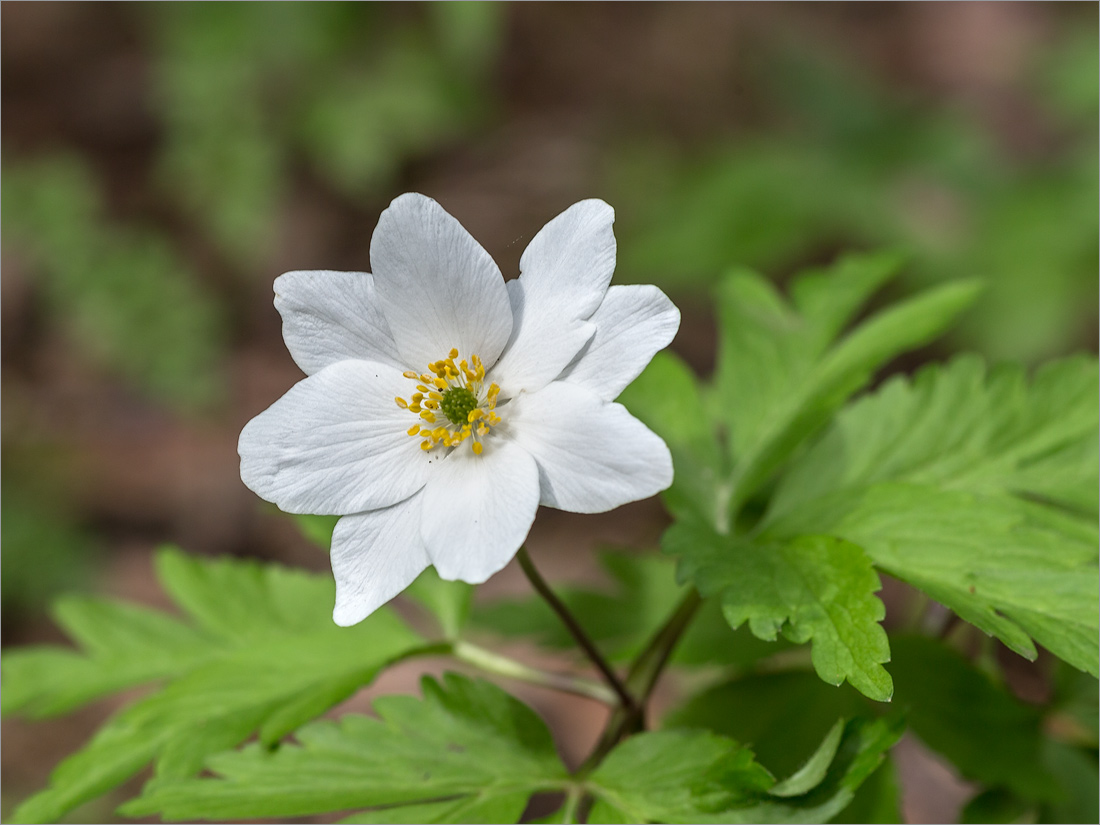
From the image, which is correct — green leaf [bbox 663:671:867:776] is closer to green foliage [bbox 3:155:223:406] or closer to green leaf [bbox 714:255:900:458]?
green leaf [bbox 714:255:900:458]

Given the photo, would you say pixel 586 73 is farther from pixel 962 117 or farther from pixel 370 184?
pixel 962 117

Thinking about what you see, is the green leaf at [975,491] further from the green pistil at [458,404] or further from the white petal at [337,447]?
the white petal at [337,447]

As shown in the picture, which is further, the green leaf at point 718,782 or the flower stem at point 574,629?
the flower stem at point 574,629

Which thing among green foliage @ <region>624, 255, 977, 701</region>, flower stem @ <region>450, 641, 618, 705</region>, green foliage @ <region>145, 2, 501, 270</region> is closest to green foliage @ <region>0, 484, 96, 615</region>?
green foliage @ <region>145, 2, 501, 270</region>

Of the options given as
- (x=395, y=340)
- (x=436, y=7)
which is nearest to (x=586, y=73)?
(x=436, y=7)

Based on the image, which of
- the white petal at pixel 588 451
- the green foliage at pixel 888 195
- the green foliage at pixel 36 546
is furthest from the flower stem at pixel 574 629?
the green foliage at pixel 36 546

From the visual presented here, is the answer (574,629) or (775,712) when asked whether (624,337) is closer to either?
(574,629)
